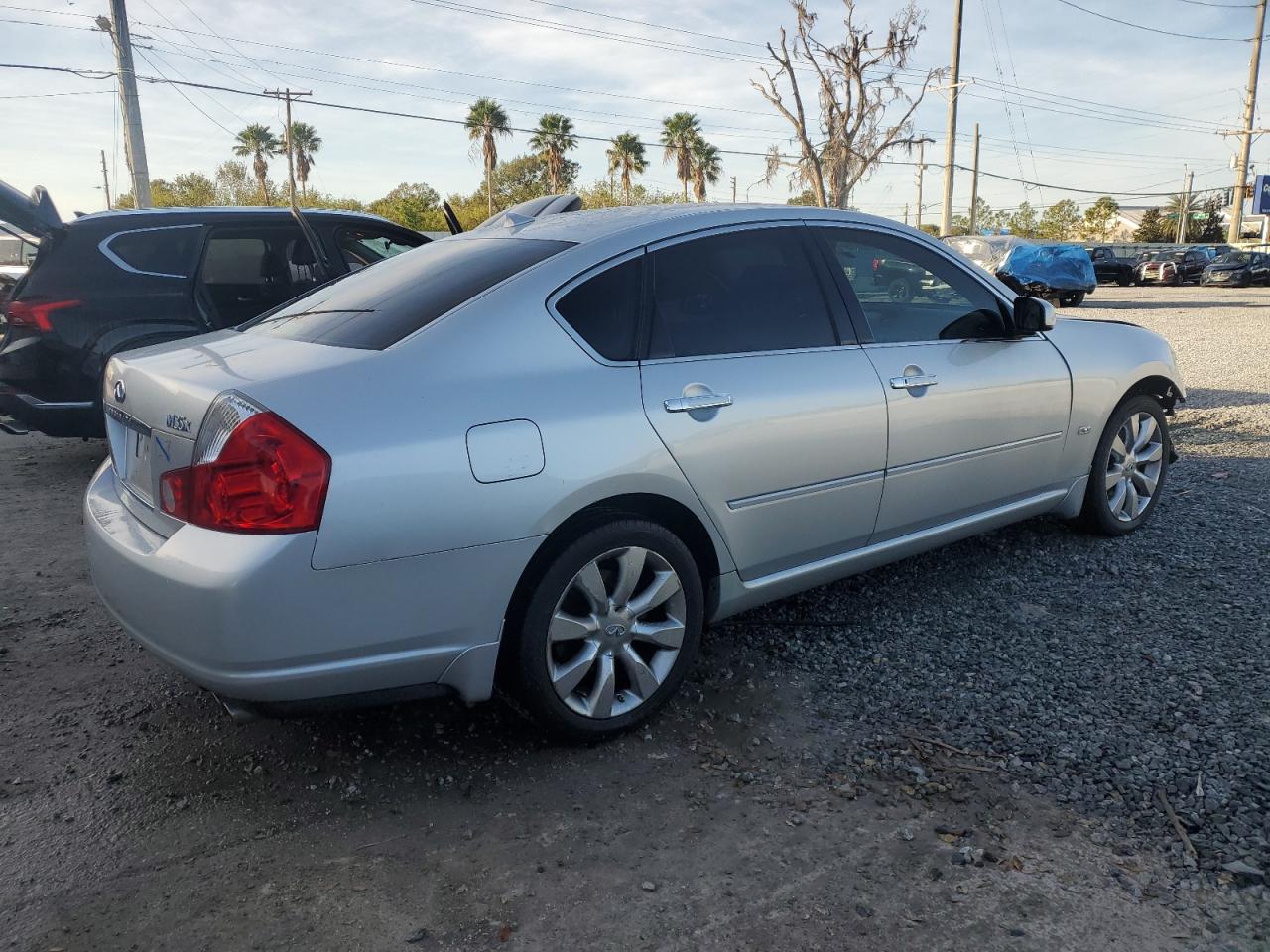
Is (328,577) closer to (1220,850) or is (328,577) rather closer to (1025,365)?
(1220,850)

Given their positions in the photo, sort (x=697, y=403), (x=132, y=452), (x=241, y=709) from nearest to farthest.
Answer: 1. (x=241, y=709)
2. (x=132, y=452)
3. (x=697, y=403)

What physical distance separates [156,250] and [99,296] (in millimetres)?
457

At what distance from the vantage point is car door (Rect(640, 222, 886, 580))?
123 inches

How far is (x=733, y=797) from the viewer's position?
2773mm

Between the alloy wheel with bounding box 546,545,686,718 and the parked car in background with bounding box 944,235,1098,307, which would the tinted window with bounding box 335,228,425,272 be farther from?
the parked car in background with bounding box 944,235,1098,307

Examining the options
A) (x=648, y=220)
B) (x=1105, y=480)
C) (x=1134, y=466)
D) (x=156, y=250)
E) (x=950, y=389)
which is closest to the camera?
(x=648, y=220)

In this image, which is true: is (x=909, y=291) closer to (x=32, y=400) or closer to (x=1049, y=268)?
(x=32, y=400)

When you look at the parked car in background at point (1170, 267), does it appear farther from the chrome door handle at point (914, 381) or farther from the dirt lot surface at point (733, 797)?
the chrome door handle at point (914, 381)

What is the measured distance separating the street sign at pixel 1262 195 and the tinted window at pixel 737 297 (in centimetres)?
5976

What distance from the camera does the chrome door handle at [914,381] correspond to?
3664 millimetres

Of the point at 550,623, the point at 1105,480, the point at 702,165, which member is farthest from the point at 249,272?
the point at 702,165

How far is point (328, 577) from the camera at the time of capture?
2436mm

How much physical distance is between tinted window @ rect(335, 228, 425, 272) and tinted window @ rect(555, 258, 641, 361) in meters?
4.02

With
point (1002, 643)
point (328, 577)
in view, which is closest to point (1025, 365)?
point (1002, 643)
